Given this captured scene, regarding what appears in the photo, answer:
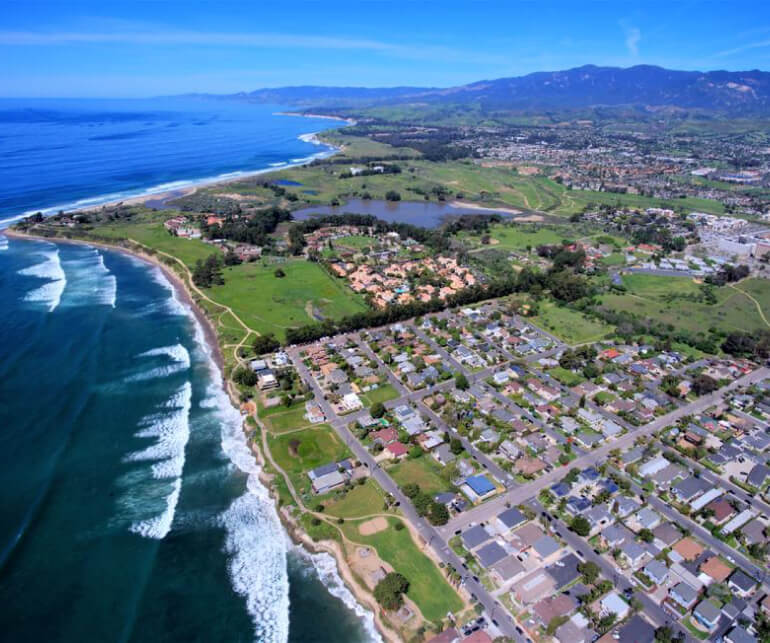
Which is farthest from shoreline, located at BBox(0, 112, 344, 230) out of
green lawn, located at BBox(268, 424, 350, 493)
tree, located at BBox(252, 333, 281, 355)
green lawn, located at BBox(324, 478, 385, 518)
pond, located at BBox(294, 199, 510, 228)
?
green lawn, located at BBox(324, 478, 385, 518)

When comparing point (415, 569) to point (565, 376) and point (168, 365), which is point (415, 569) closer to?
point (565, 376)

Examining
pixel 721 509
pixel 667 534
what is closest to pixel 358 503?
pixel 667 534

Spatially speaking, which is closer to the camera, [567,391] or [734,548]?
[734,548]

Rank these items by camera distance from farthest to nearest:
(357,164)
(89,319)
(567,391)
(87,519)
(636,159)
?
(636,159) < (357,164) < (89,319) < (567,391) < (87,519)

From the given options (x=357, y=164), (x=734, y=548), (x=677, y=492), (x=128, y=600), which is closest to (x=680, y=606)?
(x=734, y=548)

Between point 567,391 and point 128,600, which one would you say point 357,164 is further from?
point 128,600

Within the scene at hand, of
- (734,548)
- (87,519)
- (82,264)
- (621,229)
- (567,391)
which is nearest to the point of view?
(734,548)

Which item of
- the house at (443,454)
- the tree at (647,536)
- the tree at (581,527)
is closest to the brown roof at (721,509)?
the tree at (647,536)
